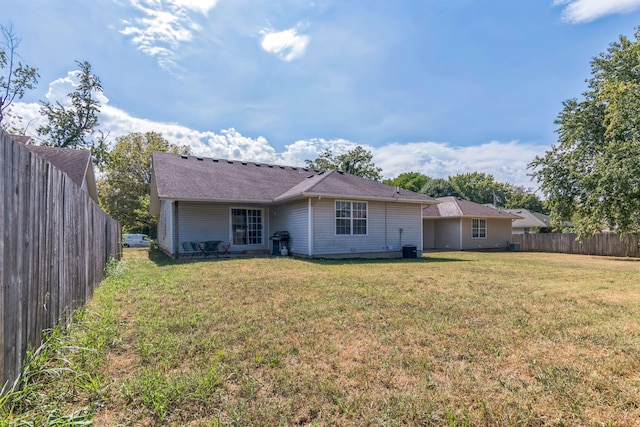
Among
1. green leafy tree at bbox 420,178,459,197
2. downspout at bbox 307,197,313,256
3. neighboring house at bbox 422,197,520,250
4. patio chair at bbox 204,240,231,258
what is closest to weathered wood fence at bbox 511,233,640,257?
neighboring house at bbox 422,197,520,250

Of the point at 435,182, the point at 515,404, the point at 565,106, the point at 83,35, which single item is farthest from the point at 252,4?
the point at 435,182

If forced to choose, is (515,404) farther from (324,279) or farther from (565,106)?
(565,106)

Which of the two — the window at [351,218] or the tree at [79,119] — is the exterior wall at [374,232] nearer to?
the window at [351,218]

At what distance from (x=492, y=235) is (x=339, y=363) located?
23543mm

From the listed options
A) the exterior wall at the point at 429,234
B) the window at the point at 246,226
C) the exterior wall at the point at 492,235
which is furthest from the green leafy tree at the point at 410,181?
the window at the point at 246,226

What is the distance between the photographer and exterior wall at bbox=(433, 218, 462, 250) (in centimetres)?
2195

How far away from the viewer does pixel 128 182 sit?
30.2m

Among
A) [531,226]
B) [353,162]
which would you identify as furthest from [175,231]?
[531,226]

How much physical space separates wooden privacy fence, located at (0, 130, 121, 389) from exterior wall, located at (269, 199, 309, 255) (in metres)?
9.33

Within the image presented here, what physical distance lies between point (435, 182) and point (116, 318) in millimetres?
46015

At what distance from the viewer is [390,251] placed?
14.6 m

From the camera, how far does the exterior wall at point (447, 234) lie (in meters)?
22.0

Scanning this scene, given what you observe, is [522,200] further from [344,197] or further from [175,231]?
[175,231]

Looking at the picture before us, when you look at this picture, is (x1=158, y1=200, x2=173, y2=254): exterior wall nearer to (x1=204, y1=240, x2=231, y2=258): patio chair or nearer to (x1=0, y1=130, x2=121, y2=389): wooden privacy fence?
(x1=204, y1=240, x2=231, y2=258): patio chair
